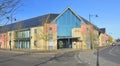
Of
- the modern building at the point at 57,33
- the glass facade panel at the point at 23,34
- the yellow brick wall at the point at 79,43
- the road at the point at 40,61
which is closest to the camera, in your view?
the road at the point at 40,61

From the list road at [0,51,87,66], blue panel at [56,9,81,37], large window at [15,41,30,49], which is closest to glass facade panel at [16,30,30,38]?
large window at [15,41,30,49]

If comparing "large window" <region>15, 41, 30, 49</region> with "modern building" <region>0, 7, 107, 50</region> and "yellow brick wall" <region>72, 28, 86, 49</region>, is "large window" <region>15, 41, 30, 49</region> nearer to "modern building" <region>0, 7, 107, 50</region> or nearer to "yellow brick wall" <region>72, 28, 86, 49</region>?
"modern building" <region>0, 7, 107, 50</region>

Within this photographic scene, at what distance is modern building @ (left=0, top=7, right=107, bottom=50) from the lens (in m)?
70.4

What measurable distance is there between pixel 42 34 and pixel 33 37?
24.0ft

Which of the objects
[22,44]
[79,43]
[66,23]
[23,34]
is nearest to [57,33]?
[66,23]

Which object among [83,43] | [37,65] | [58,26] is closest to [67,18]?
[58,26]

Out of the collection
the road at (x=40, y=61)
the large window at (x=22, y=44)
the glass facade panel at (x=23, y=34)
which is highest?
the glass facade panel at (x=23, y=34)

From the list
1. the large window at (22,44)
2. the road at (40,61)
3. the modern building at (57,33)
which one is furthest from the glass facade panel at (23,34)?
the road at (40,61)

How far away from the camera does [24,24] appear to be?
278 feet

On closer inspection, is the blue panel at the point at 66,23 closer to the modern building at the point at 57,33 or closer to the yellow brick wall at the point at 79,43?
the modern building at the point at 57,33

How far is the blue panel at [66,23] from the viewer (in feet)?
245

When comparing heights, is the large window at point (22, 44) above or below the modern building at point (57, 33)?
below

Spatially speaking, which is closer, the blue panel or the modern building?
the modern building

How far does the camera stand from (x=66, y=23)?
2980 inches
